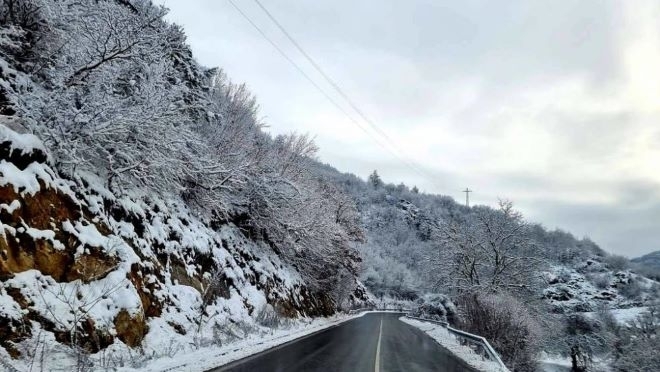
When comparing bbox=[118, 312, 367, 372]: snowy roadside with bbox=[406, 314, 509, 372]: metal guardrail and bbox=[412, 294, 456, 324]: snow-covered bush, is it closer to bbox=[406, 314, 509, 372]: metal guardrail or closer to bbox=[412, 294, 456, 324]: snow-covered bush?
bbox=[406, 314, 509, 372]: metal guardrail

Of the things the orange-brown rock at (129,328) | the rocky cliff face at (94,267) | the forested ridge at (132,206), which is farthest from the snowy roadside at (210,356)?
the orange-brown rock at (129,328)

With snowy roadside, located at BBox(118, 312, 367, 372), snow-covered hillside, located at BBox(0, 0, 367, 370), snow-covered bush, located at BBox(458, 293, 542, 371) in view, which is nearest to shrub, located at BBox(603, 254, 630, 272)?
snow-covered bush, located at BBox(458, 293, 542, 371)

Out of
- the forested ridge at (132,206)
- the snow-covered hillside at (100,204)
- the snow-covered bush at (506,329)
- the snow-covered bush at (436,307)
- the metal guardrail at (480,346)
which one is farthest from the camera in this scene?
the snow-covered bush at (436,307)

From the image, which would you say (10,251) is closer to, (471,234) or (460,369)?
(460,369)

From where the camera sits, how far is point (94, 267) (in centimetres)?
971

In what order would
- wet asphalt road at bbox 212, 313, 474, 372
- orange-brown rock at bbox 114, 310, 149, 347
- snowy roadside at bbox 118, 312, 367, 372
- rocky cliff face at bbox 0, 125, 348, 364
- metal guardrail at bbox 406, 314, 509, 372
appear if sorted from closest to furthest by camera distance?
rocky cliff face at bbox 0, 125, 348, 364 < snowy roadside at bbox 118, 312, 367, 372 < orange-brown rock at bbox 114, 310, 149, 347 < wet asphalt road at bbox 212, 313, 474, 372 < metal guardrail at bbox 406, 314, 509, 372

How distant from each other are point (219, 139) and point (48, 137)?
40.9ft

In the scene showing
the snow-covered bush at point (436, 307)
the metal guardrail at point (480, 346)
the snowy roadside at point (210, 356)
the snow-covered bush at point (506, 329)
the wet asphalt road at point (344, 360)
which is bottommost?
the snowy roadside at point (210, 356)

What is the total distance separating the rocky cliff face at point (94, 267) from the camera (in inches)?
304

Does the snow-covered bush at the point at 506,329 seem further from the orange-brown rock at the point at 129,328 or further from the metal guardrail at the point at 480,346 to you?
the orange-brown rock at the point at 129,328

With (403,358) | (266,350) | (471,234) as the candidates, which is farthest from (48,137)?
(471,234)

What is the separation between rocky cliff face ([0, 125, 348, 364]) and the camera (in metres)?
7.71

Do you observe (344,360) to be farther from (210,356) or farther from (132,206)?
(132,206)

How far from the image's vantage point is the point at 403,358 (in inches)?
532
